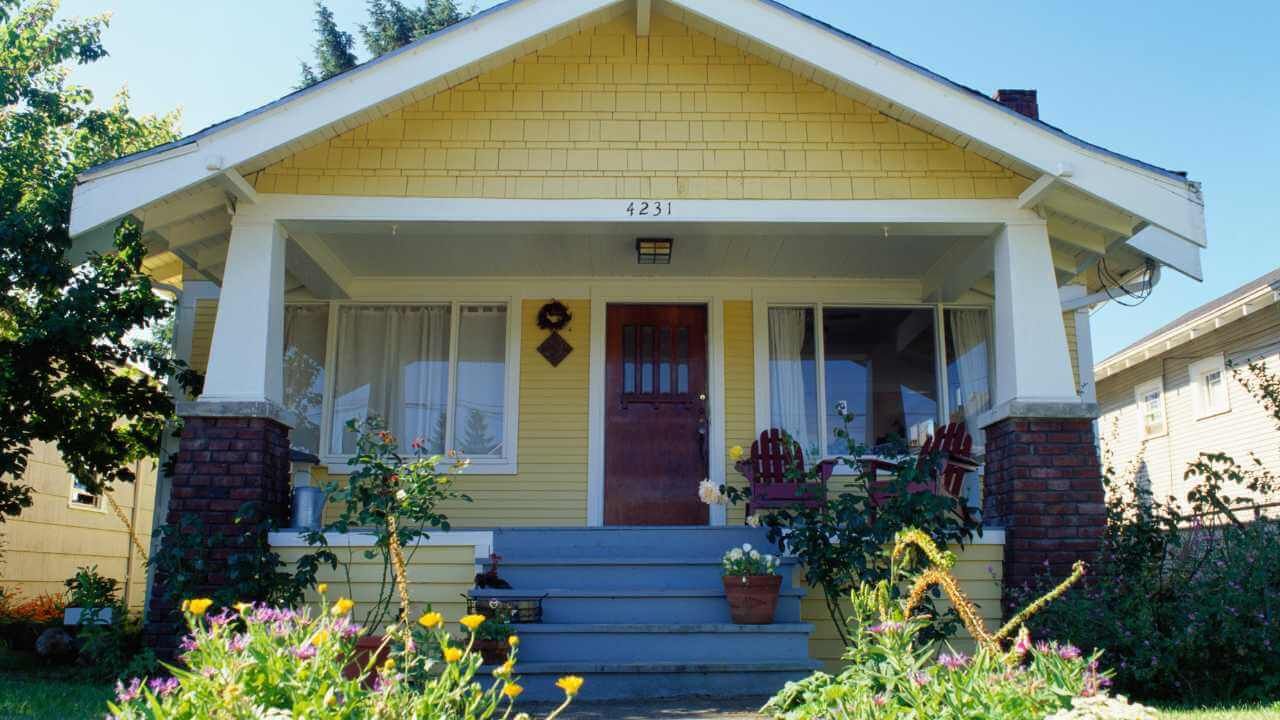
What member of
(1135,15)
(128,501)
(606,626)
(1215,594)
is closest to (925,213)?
(1215,594)

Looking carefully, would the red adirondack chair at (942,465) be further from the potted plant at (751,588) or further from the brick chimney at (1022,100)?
the brick chimney at (1022,100)

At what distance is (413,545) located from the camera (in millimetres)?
6398

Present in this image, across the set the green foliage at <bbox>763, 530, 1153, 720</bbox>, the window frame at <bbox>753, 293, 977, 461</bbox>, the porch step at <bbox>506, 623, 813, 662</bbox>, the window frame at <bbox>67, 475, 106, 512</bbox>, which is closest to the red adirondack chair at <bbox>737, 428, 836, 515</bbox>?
the window frame at <bbox>753, 293, 977, 461</bbox>

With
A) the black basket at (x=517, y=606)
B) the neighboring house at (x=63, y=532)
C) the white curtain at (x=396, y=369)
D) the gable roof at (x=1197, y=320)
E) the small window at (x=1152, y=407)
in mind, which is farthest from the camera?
the small window at (x=1152, y=407)

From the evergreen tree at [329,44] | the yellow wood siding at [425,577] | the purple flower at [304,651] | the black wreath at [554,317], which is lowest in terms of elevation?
the purple flower at [304,651]

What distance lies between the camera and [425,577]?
249 inches

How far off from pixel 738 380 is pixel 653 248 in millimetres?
1426

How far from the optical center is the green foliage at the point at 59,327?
24.0 ft

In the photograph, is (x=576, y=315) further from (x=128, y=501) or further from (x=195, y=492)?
(x=128, y=501)

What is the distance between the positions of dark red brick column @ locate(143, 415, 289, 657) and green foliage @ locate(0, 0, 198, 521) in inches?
55.8

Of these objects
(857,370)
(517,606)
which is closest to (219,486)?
(517,606)

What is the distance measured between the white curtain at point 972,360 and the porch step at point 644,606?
310cm

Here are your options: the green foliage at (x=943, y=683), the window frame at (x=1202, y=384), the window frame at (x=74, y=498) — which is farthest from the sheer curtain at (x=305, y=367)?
the window frame at (x=1202, y=384)

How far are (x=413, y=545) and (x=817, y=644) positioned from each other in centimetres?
251
